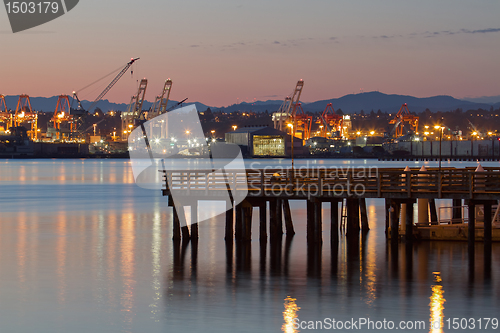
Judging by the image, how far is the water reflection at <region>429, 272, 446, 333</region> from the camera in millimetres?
18422

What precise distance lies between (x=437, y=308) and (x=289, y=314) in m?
4.66

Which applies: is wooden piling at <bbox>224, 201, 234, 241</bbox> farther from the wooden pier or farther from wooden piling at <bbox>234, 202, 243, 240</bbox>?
wooden piling at <bbox>234, 202, 243, 240</bbox>

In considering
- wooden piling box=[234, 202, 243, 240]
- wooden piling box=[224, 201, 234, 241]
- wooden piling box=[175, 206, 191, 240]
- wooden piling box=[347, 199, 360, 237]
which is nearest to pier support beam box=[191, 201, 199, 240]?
wooden piling box=[175, 206, 191, 240]

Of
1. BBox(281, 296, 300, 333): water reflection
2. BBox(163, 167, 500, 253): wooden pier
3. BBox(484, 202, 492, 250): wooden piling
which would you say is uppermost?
BBox(163, 167, 500, 253): wooden pier

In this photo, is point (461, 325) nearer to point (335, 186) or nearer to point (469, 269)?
point (469, 269)

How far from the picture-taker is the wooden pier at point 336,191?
27.9m

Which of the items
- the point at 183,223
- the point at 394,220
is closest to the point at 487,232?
the point at 394,220

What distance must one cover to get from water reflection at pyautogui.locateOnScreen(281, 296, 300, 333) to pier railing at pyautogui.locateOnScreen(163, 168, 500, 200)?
8.87 metres

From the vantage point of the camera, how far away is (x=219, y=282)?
81.6ft

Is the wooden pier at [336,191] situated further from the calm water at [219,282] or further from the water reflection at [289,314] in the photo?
the water reflection at [289,314]

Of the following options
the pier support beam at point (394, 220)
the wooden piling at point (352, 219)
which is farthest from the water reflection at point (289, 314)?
the wooden piling at point (352, 219)

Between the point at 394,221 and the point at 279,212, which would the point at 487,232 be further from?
the point at 279,212

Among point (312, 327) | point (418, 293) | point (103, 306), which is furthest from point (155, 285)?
point (418, 293)

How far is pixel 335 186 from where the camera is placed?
3000cm
